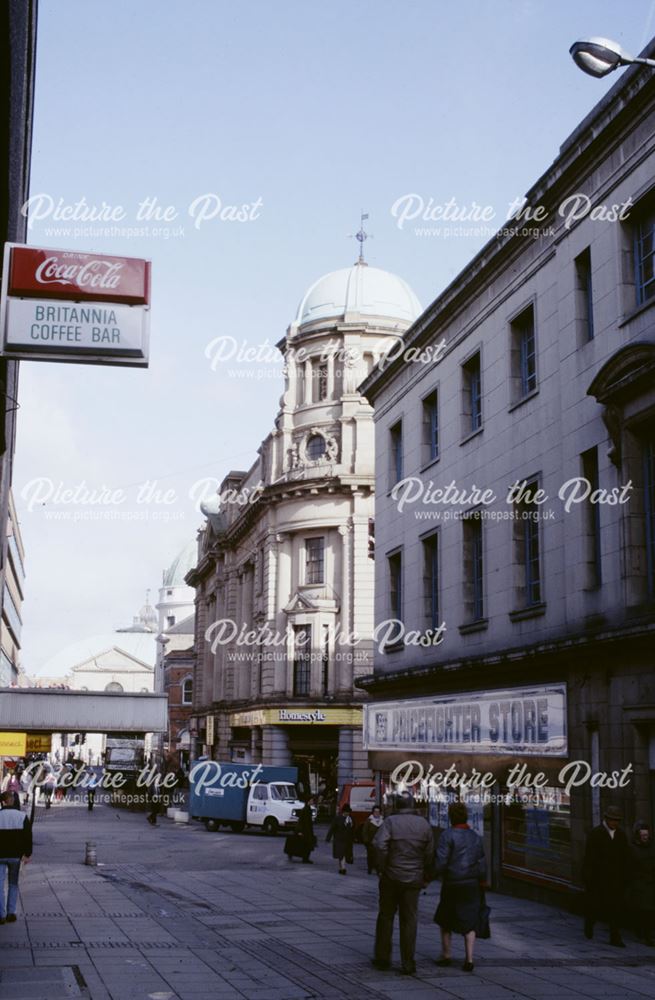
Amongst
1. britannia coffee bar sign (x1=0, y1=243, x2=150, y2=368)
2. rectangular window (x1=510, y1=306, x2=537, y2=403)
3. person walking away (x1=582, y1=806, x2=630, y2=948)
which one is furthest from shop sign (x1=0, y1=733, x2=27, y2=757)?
britannia coffee bar sign (x1=0, y1=243, x2=150, y2=368)

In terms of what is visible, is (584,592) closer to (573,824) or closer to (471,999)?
(573,824)

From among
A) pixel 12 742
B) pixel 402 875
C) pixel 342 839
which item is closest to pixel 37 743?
pixel 12 742

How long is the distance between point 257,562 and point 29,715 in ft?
99.5

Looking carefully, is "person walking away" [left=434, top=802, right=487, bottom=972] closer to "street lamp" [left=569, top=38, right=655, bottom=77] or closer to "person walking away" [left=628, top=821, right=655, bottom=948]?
"person walking away" [left=628, top=821, right=655, bottom=948]

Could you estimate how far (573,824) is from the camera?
18875 millimetres

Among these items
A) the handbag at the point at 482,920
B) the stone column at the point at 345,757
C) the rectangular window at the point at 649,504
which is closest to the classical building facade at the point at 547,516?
the rectangular window at the point at 649,504

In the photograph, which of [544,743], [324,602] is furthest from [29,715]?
[324,602]

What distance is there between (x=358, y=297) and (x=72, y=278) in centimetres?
4499

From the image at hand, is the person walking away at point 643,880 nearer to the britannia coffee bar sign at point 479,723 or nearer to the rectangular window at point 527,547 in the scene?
the britannia coffee bar sign at point 479,723

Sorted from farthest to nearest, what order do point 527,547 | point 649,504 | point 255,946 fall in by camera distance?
point 527,547, point 649,504, point 255,946

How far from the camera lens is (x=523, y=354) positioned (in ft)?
75.8

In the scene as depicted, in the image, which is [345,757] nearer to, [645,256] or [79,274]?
[645,256]

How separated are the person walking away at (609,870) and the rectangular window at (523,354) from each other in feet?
32.2

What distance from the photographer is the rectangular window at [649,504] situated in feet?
57.0
